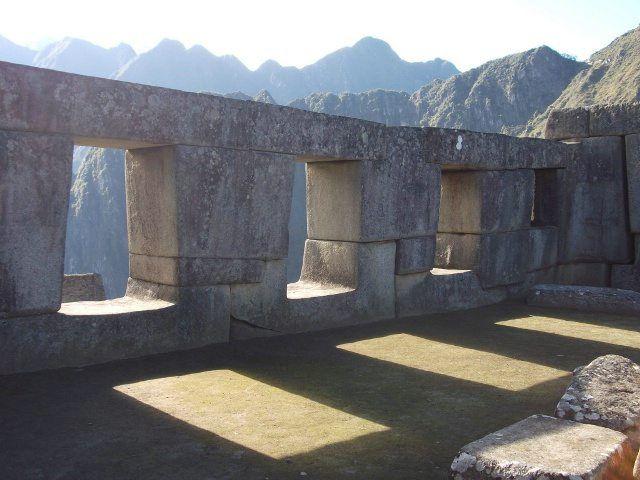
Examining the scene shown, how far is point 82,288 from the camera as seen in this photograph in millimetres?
7680

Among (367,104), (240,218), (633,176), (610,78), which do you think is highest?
(367,104)

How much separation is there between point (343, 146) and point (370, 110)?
6498 centimetres

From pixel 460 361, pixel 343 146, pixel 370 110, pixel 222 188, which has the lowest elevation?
pixel 460 361

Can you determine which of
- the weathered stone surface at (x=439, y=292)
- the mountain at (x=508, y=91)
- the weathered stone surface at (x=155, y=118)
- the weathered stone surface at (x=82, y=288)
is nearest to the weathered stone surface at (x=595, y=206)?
the weathered stone surface at (x=439, y=292)

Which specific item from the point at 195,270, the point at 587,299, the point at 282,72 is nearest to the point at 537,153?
the point at 587,299

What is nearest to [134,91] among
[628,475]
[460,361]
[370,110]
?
[460,361]

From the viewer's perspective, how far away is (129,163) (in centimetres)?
496

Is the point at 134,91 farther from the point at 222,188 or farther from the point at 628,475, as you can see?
the point at 628,475

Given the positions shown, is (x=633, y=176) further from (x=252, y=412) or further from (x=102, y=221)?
(x=102, y=221)

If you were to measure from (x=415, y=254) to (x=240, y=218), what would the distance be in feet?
6.61

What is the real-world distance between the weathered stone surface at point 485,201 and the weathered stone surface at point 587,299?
32.1 inches

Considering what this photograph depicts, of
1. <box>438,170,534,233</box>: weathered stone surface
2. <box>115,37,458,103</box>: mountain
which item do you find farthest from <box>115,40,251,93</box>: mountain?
<box>438,170,534,233</box>: weathered stone surface

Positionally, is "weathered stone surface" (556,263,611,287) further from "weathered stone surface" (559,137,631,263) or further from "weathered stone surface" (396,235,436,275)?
"weathered stone surface" (396,235,436,275)

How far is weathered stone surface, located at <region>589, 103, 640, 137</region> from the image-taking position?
316 inches
